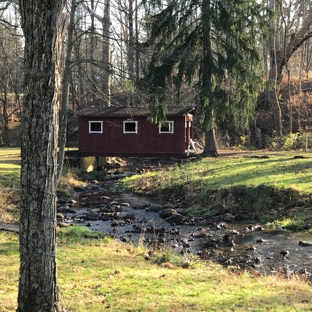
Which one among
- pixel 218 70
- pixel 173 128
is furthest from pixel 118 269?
pixel 173 128

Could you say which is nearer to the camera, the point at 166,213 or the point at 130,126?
the point at 166,213

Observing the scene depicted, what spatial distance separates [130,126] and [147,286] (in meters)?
19.0

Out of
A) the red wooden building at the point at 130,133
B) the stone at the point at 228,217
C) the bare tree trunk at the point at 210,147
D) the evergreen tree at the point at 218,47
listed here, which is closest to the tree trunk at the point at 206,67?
the evergreen tree at the point at 218,47

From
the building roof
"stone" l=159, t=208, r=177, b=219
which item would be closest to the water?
"stone" l=159, t=208, r=177, b=219

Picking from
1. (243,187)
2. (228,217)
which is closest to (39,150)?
(228,217)

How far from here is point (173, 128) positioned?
A: 23.3 metres

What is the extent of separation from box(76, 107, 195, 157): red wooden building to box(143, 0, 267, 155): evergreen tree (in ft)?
8.86

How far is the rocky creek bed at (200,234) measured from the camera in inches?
325

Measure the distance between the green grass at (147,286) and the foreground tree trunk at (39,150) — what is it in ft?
1.66

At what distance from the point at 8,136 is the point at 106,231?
25851 mm

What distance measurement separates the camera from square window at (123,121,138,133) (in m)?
23.8

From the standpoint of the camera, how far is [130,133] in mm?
23828

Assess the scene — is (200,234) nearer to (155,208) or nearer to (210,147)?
(155,208)

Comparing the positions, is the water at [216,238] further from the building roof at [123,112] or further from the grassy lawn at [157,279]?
the building roof at [123,112]
